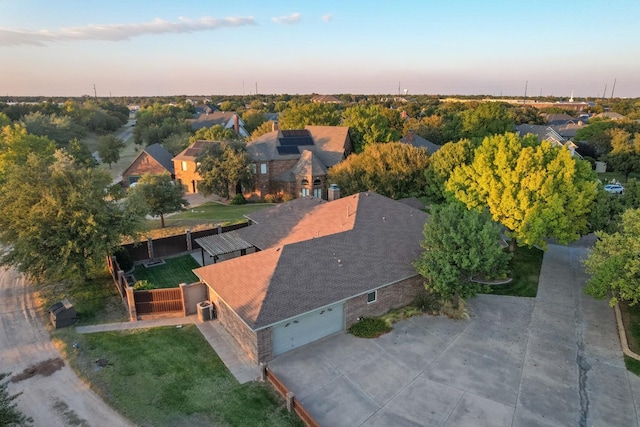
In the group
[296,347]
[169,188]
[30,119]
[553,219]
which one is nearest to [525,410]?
[296,347]

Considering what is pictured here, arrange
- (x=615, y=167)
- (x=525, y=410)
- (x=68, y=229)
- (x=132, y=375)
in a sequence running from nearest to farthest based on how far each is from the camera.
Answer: (x=525, y=410) < (x=132, y=375) < (x=68, y=229) < (x=615, y=167)

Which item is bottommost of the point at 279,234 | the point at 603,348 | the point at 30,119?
the point at 603,348

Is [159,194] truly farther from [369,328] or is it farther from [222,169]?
[369,328]

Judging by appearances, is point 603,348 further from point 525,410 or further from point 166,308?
point 166,308

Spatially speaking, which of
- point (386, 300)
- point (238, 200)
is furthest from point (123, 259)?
point (238, 200)

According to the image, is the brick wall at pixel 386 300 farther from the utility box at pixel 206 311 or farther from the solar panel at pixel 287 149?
the solar panel at pixel 287 149

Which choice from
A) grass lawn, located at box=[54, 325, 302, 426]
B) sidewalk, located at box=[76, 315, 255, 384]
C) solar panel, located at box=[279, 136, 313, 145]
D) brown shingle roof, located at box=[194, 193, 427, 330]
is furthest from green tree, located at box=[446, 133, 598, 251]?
solar panel, located at box=[279, 136, 313, 145]

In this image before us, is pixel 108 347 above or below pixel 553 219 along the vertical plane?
below

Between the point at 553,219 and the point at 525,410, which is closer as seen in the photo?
the point at 525,410
